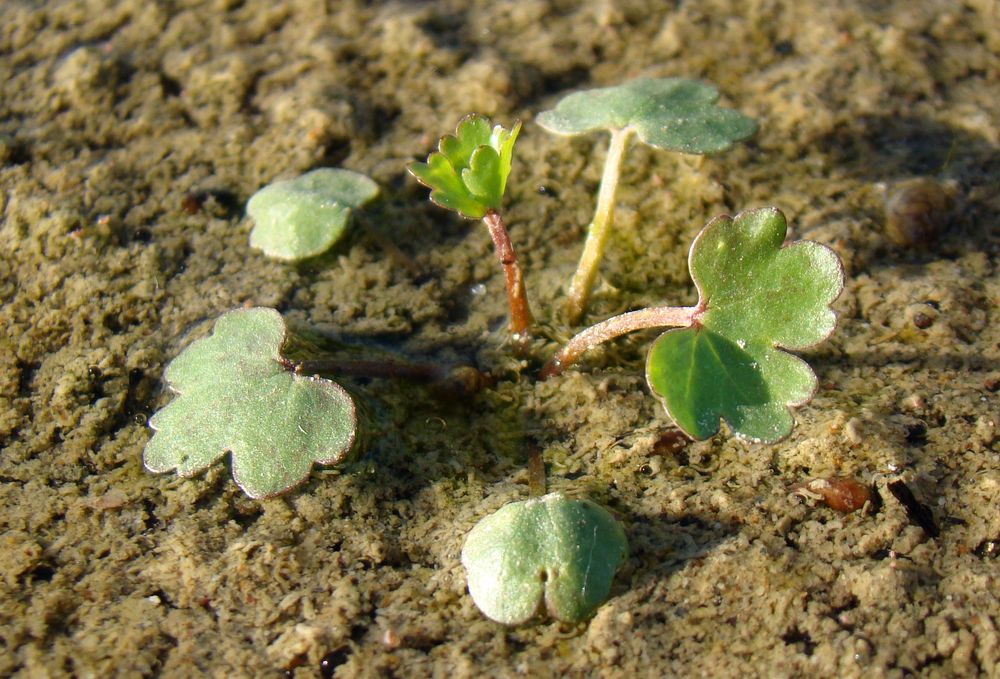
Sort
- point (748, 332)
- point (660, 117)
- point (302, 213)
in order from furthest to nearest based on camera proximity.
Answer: point (302, 213) → point (660, 117) → point (748, 332)

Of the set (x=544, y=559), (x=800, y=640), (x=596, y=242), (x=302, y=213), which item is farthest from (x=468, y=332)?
(x=800, y=640)

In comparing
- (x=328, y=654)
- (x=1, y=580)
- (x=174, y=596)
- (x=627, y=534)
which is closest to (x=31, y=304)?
(x=1, y=580)

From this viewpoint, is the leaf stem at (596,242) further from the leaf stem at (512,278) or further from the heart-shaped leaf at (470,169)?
the heart-shaped leaf at (470,169)

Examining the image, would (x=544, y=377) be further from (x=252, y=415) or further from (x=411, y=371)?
(x=252, y=415)

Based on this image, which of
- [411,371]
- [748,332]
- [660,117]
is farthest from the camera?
[660,117]

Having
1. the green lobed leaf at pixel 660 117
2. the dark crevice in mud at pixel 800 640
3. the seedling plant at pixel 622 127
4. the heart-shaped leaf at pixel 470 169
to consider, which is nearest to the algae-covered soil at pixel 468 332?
the dark crevice in mud at pixel 800 640

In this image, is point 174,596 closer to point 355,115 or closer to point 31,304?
point 31,304

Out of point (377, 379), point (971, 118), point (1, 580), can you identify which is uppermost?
point (1, 580)
